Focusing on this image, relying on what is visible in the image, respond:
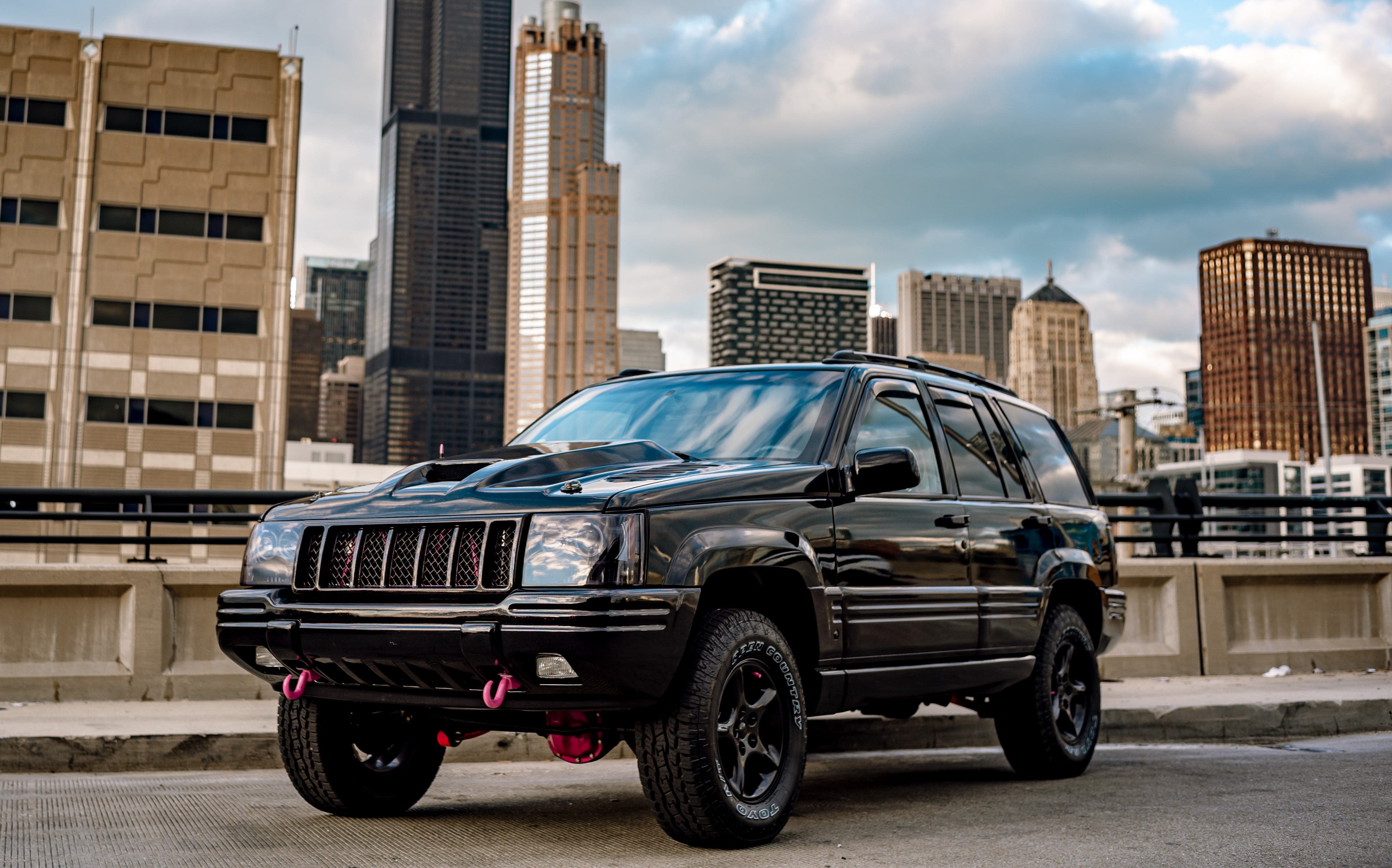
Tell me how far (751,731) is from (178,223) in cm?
7935

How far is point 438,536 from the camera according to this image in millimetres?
4367

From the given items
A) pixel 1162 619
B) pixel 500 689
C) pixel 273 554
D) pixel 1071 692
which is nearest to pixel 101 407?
pixel 1162 619

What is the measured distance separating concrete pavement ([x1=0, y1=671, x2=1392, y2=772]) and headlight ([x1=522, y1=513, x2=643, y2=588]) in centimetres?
367

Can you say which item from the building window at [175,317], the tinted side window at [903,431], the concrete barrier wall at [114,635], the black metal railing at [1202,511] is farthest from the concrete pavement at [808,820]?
the building window at [175,317]

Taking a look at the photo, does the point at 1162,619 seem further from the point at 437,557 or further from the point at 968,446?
the point at 437,557

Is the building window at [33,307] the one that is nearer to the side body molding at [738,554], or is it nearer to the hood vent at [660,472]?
the hood vent at [660,472]

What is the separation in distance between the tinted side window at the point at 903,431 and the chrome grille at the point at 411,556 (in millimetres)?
1855

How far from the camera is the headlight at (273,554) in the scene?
471 cm

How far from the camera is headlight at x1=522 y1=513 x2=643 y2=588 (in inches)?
162

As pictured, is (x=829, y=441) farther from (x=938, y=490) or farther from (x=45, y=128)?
(x=45, y=128)

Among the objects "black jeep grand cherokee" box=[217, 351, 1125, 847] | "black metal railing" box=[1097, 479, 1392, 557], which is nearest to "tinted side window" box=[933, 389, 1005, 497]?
"black jeep grand cherokee" box=[217, 351, 1125, 847]

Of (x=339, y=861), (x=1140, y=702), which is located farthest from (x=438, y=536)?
(x=1140, y=702)

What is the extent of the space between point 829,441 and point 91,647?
5.86 metres

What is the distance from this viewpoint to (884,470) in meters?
4.95
